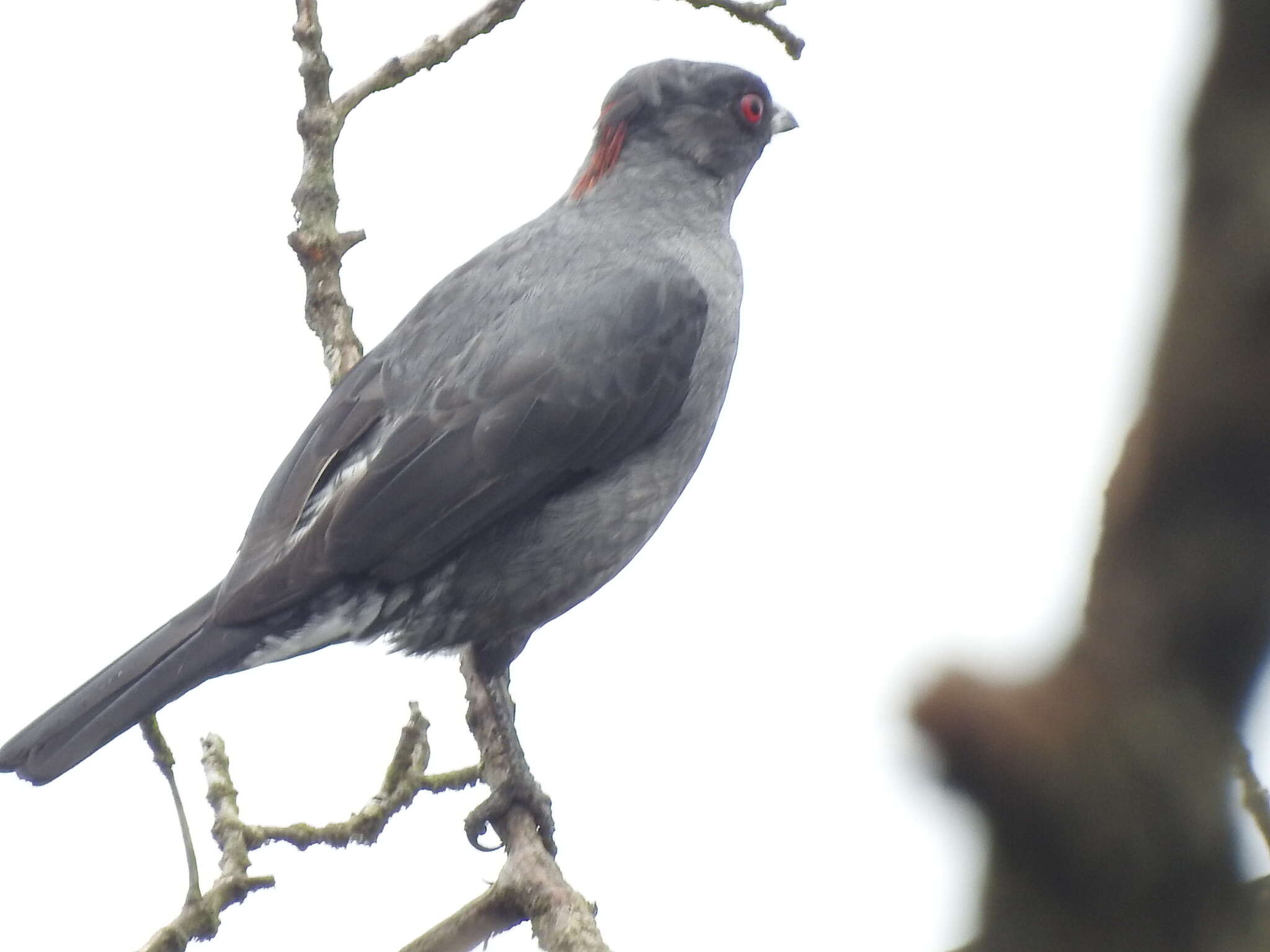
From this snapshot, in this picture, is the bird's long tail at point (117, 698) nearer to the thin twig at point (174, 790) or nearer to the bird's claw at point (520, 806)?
the thin twig at point (174, 790)

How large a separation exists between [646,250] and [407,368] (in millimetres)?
1195

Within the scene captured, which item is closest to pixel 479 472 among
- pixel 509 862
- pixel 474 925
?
pixel 509 862

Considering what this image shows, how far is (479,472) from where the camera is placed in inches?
212

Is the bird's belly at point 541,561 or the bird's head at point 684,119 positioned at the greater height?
the bird's head at point 684,119

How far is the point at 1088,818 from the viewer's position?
826mm

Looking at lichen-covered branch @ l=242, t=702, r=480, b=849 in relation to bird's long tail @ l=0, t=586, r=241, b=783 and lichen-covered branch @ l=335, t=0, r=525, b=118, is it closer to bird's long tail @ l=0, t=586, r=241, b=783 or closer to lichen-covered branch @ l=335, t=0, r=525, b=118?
bird's long tail @ l=0, t=586, r=241, b=783

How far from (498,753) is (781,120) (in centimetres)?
344

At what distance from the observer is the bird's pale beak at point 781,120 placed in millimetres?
6984

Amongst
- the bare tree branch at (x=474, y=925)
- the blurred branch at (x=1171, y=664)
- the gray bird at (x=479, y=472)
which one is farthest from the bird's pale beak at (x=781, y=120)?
the blurred branch at (x=1171, y=664)

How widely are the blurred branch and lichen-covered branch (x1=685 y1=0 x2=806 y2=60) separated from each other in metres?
4.93

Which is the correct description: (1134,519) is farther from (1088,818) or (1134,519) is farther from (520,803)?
(520,803)

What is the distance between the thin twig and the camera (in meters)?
3.88

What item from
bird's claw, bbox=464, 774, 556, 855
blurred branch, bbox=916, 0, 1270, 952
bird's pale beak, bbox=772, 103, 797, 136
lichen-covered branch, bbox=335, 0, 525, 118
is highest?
lichen-covered branch, bbox=335, 0, 525, 118

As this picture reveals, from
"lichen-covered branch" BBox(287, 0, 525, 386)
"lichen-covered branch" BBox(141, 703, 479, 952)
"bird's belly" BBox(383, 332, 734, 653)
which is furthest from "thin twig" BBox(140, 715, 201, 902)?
"lichen-covered branch" BBox(287, 0, 525, 386)
